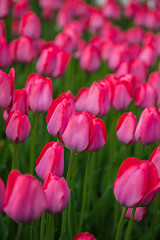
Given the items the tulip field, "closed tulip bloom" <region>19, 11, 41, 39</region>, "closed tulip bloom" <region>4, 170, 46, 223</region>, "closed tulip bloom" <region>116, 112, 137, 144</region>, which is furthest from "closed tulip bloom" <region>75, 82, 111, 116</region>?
"closed tulip bloom" <region>19, 11, 41, 39</region>

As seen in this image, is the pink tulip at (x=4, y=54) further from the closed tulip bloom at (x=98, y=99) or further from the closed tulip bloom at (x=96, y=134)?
the closed tulip bloom at (x=96, y=134)

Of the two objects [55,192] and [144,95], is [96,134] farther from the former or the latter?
[144,95]

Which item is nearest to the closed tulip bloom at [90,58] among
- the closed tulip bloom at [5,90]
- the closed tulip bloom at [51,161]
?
the closed tulip bloom at [5,90]

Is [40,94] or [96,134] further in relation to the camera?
[40,94]

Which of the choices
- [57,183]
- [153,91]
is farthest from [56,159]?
[153,91]

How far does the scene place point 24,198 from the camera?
0.69 metres

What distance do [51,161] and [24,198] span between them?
19 centimetres

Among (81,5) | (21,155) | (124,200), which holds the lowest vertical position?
(21,155)

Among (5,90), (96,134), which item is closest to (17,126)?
(5,90)

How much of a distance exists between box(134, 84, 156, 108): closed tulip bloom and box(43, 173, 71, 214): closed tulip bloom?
2.58 feet

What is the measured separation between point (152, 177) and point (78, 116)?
24 cm

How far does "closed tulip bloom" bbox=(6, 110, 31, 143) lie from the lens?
995 millimetres

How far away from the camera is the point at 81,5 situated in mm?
3891

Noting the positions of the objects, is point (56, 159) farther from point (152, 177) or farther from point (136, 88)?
point (136, 88)
